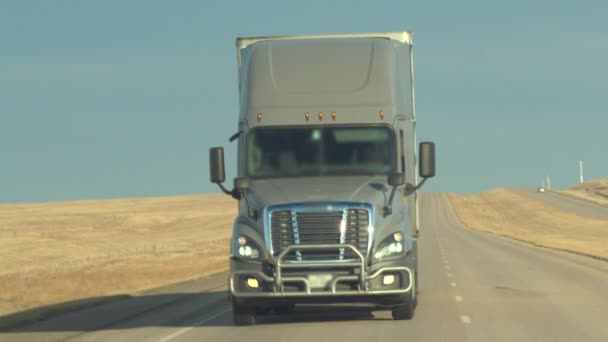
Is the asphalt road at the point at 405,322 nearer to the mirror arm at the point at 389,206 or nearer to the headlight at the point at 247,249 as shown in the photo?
the headlight at the point at 247,249

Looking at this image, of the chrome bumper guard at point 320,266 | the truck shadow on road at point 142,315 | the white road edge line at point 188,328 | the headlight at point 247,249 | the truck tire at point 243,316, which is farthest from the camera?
the truck shadow on road at point 142,315

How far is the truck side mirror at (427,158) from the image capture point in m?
19.3

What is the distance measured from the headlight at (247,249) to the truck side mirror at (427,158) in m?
2.71

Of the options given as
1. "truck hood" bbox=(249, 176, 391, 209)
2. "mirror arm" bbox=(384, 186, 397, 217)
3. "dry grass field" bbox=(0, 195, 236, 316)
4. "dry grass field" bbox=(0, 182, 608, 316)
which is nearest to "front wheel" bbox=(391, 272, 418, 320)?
"mirror arm" bbox=(384, 186, 397, 217)

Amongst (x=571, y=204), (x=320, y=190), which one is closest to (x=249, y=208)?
(x=320, y=190)

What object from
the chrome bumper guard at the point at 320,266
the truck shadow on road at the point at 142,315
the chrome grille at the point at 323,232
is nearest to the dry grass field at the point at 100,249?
the truck shadow on road at the point at 142,315

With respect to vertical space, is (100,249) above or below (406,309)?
below

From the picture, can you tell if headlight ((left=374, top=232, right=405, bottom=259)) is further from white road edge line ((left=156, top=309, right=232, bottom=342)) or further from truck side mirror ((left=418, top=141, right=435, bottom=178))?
white road edge line ((left=156, top=309, right=232, bottom=342))

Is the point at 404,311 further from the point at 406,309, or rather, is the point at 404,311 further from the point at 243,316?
the point at 243,316

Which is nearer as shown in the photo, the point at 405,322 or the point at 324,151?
the point at 405,322

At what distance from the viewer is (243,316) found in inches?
785

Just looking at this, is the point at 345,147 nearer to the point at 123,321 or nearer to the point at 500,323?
the point at 500,323

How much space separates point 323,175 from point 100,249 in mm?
45556

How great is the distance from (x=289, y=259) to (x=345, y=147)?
2274 mm
